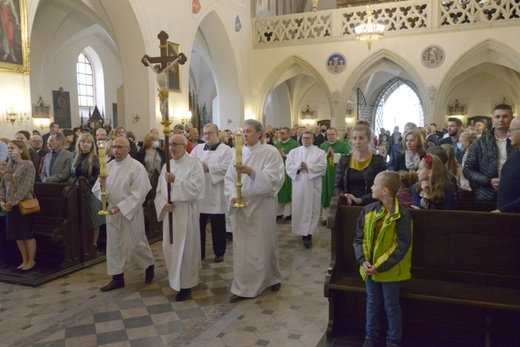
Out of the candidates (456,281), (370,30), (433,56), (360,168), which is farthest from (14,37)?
(433,56)

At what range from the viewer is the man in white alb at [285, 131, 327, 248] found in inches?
274

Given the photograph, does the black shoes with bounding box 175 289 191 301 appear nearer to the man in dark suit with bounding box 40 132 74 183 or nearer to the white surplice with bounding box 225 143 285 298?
the white surplice with bounding box 225 143 285 298

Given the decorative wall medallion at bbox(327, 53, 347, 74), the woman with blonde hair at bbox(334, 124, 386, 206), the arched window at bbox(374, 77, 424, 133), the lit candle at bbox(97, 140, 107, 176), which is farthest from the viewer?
the arched window at bbox(374, 77, 424, 133)

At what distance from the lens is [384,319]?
363 cm

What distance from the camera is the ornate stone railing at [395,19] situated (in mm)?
13906

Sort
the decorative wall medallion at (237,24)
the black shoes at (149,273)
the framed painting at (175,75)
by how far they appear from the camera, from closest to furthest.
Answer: the black shoes at (149,273), the framed painting at (175,75), the decorative wall medallion at (237,24)

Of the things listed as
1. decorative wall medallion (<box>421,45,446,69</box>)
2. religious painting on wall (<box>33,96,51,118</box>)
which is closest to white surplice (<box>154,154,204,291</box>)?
religious painting on wall (<box>33,96,51,118</box>)

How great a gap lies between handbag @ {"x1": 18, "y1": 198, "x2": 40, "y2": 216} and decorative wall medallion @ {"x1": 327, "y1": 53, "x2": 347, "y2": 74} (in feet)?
40.9

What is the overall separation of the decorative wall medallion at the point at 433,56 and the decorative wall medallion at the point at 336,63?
265cm

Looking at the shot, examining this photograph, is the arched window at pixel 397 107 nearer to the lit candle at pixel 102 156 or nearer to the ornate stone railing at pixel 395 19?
the ornate stone railing at pixel 395 19

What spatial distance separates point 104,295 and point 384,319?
9.89 feet

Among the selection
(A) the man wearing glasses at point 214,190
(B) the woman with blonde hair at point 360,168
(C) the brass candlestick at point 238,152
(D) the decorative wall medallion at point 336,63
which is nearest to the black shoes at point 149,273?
(A) the man wearing glasses at point 214,190

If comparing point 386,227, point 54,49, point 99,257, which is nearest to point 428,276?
point 386,227

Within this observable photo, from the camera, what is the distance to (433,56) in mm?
14609
